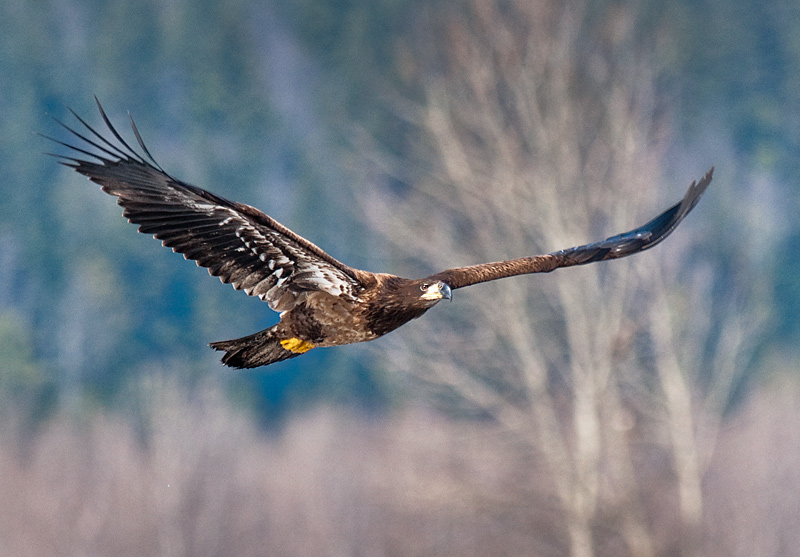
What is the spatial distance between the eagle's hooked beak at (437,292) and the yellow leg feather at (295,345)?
77cm

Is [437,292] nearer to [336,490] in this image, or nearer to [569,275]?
[569,275]

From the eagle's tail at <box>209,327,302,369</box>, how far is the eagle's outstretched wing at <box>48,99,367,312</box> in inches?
10.8

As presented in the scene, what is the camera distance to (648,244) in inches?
205

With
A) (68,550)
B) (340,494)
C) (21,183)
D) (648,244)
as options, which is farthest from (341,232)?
(648,244)

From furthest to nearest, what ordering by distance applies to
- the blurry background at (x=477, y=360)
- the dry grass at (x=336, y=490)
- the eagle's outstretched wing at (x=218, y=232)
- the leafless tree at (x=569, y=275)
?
the dry grass at (x=336, y=490) < the blurry background at (x=477, y=360) < the leafless tree at (x=569, y=275) < the eagle's outstretched wing at (x=218, y=232)

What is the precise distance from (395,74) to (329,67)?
9078mm

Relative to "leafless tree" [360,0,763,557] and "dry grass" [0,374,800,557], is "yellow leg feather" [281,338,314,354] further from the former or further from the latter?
"dry grass" [0,374,800,557]

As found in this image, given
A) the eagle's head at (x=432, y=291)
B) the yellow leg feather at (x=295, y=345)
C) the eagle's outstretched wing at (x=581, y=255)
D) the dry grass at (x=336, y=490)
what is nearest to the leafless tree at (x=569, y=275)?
the dry grass at (x=336, y=490)

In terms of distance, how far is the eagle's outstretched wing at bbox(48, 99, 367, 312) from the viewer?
4.50 meters

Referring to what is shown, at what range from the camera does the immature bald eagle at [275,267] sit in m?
4.54

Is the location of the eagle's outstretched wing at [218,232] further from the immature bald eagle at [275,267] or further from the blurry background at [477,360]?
the blurry background at [477,360]

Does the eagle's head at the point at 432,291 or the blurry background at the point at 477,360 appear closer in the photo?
the eagle's head at the point at 432,291

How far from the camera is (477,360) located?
11883 millimetres

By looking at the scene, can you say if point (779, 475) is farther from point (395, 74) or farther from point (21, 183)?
point (21, 183)
